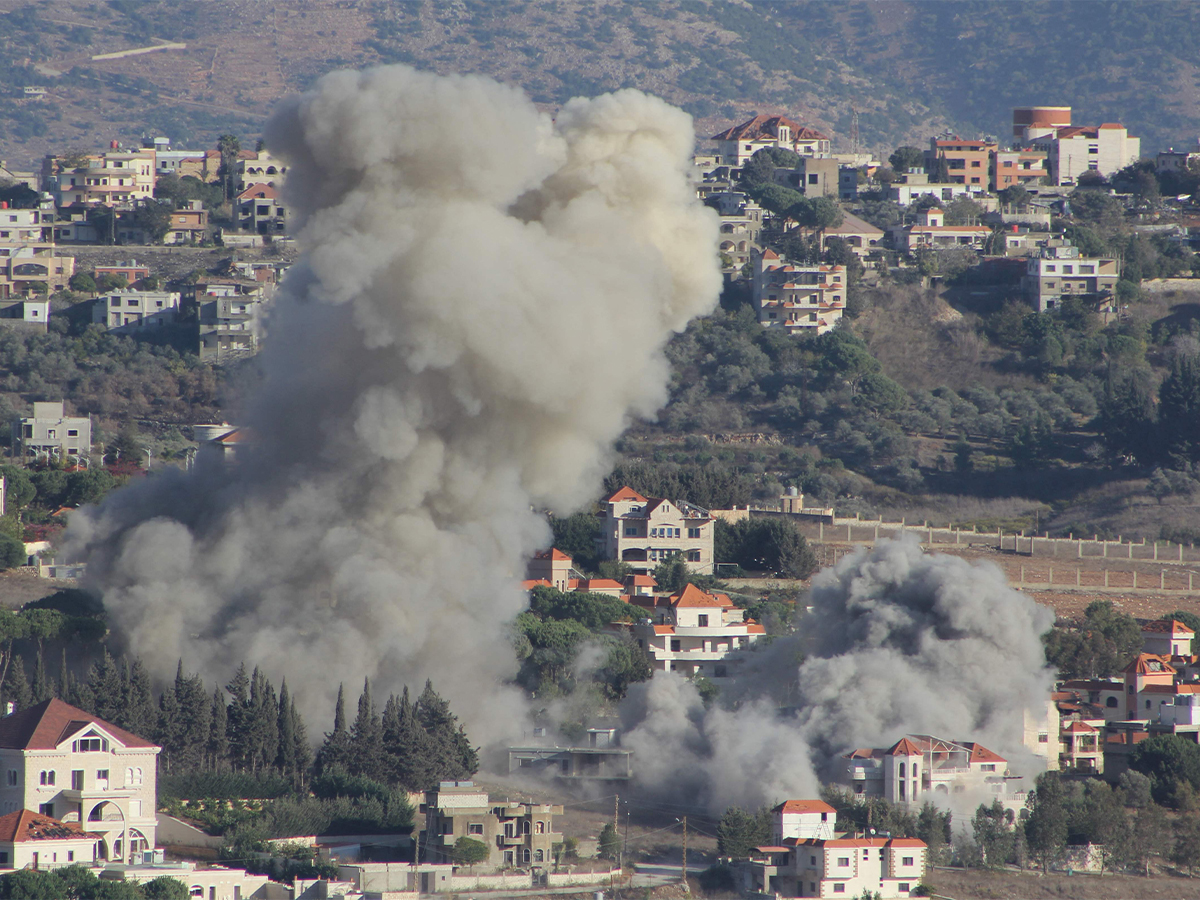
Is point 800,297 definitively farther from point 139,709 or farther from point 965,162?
point 139,709

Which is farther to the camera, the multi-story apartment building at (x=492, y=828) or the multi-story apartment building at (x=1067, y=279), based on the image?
the multi-story apartment building at (x=1067, y=279)

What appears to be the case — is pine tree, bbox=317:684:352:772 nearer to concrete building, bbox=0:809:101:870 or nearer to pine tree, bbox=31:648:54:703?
pine tree, bbox=31:648:54:703

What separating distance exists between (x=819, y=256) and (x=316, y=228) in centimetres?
5908

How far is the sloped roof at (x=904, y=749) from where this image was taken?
4928 centimetres

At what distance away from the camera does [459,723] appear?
5309cm

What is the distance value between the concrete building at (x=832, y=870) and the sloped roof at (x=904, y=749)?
A: 2.86 m

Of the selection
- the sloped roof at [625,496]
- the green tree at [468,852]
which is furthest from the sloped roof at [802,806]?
the sloped roof at [625,496]

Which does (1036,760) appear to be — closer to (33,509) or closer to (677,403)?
(33,509)

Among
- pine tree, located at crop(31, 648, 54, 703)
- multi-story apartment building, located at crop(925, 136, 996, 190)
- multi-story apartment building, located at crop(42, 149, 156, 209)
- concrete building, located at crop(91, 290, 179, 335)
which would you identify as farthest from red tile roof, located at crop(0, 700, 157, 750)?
multi-story apartment building, located at crop(925, 136, 996, 190)

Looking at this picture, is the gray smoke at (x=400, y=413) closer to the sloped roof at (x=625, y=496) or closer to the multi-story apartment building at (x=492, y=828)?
the multi-story apartment building at (x=492, y=828)

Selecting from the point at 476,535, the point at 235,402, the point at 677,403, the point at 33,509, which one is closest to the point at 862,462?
the point at 677,403

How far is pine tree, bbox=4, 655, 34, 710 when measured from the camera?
49594 millimetres

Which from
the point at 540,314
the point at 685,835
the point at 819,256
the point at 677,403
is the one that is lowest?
the point at 685,835

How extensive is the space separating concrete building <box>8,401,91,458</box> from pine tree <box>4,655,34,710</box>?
32.6 metres
